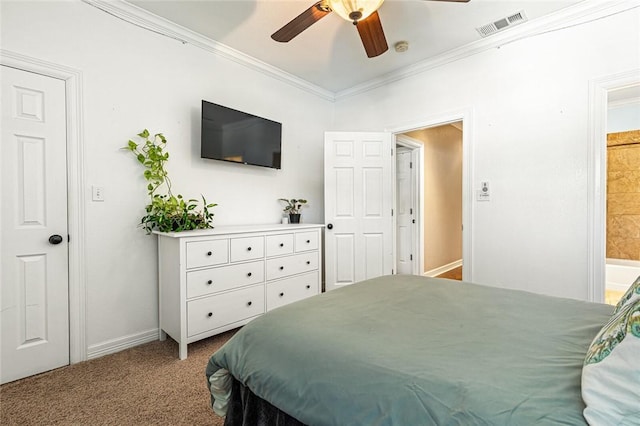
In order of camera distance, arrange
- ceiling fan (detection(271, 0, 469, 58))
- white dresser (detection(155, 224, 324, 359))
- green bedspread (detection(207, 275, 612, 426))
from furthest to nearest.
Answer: white dresser (detection(155, 224, 324, 359)) < ceiling fan (detection(271, 0, 469, 58)) < green bedspread (detection(207, 275, 612, 426))

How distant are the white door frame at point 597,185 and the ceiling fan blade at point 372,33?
1.71 meters

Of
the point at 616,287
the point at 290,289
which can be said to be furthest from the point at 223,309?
the point at 616,287

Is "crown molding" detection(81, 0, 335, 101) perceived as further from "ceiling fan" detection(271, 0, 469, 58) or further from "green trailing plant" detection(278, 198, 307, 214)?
"green trailing plant" detection(278, 198, 307, 214)

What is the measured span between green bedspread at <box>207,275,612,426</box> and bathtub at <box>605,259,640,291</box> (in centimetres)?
356

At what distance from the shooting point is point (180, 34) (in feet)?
8.38

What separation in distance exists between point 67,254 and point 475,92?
146 inches

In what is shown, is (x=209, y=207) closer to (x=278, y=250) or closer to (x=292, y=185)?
(x=278, y=250)

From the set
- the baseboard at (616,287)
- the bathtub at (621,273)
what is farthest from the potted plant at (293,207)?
the baseboard at (616,287)

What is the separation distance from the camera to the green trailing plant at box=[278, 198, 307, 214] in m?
3.41

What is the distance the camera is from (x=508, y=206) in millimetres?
2641

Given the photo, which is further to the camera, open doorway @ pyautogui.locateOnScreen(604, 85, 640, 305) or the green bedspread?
open doorway @ pyautogui.locateOnScreen(604, 85, 640, 305)

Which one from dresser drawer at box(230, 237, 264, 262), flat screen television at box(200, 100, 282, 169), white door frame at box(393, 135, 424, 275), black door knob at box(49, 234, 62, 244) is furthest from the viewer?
white door frame at box(393, 135, 424, 275)

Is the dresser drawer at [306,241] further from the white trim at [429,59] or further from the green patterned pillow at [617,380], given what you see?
the green patterned pillow at [617,380]

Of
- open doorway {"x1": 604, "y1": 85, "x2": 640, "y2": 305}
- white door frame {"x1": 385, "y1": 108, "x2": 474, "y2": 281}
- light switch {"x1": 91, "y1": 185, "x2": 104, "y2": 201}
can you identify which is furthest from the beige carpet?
open doorway {"x1": 604, "y1": 85, "x2": 640, "y2": 305}
